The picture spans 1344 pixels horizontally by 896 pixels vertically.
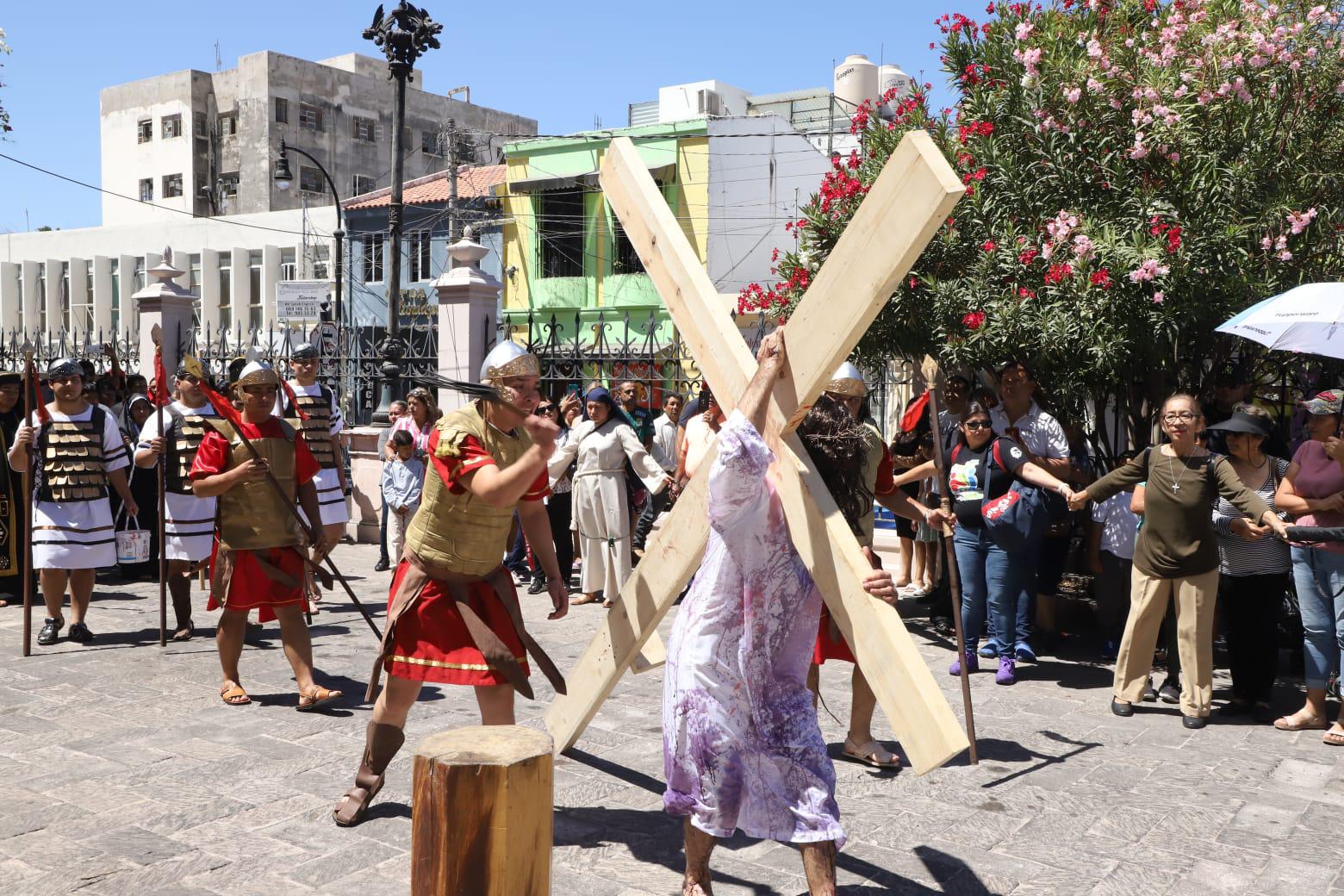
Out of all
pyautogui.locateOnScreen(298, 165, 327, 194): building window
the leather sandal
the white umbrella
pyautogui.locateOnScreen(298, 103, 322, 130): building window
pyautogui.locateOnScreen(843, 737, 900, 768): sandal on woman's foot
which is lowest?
pyautogui.locateOnScreen(843, 737, 900, 768): sandal on woman's foot

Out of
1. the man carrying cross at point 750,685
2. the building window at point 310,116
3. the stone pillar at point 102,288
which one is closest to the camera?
the man carrying cross at point 750,685

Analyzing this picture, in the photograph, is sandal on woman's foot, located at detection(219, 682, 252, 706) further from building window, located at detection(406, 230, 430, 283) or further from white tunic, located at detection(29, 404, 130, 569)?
building window, located at detection(406, 230, 430, 283)

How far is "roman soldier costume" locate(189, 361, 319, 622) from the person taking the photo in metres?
6.06

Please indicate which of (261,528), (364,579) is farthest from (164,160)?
(261,528)

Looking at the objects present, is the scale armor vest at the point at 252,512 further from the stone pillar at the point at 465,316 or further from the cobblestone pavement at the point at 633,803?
the stone pillar at the point at 465,316

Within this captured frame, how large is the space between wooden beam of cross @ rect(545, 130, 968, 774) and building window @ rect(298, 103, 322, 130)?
40.0 m

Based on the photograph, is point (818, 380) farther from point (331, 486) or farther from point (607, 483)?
point (331, 486)

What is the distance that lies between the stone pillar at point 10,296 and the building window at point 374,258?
658 inches

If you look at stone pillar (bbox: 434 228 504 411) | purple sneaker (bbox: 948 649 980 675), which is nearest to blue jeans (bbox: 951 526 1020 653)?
purple sneaker (bbox: 948 649 980 675)

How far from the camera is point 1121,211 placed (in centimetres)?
695

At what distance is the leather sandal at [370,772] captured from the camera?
4352mm

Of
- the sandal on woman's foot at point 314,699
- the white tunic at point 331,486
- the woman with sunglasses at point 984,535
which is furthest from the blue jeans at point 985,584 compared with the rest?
the white tunic at point 331,486

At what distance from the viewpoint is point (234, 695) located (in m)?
6.16

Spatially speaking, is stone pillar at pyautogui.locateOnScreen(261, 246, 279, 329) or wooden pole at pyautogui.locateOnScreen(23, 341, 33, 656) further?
stone pillar at pyautogui.locateOnScreen(261, 246, 279, 329)
